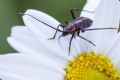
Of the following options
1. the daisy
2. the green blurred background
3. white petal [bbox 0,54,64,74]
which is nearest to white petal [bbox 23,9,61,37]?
the daisy

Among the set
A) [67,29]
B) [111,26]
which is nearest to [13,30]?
[67,29]

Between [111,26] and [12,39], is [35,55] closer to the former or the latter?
[12,39]

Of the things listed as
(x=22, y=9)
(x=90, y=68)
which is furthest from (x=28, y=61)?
(x=22, y=9)

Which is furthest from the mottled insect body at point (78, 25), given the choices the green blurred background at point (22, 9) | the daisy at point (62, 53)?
the green blurred background at point (22, 9)

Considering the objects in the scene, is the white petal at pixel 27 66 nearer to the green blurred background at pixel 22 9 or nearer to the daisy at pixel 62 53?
the daisy at pixel 62 53

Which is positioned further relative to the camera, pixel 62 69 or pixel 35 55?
pixel 62 69

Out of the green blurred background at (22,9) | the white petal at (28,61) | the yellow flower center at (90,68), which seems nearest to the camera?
the white petal at (28,61)

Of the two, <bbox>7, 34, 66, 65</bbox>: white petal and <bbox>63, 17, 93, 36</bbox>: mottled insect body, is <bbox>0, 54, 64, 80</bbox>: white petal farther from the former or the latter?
<bbox>63, 17, 93, 36</bbox>: mottled insect body
